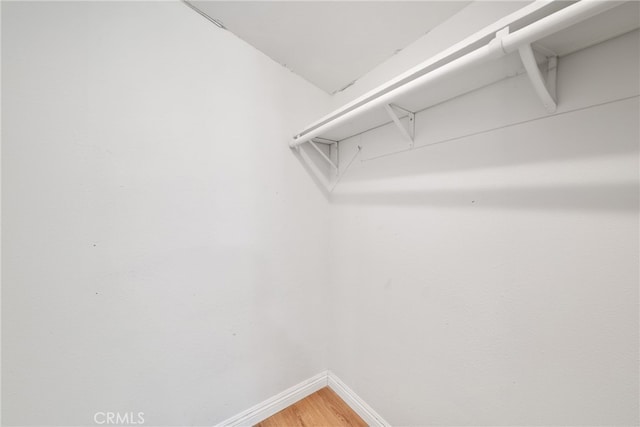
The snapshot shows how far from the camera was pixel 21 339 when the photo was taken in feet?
2.40

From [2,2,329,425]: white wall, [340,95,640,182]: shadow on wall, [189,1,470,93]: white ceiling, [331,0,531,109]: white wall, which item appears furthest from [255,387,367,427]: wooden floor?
[189,1,470,93]: white ceiling

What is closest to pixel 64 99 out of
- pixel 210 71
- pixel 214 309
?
pixel 210 71

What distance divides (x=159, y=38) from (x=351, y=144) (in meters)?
1.07

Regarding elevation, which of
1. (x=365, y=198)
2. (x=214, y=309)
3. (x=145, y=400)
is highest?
(x=365, y=198)

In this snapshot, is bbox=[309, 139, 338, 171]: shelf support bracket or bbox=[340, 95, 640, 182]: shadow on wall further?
bbox=[309, 139, 338, 171]: shelf support bracket

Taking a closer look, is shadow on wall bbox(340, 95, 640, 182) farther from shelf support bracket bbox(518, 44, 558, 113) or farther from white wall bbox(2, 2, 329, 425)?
white wall bbox(2, 2, 329, 425)

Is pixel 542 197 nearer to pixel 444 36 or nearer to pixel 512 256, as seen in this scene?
pixel 512 256

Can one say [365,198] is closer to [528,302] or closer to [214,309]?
[528,302]

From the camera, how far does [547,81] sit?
713mm

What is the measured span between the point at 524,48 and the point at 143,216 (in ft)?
4.54

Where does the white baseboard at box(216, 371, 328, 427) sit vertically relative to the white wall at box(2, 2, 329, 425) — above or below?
below

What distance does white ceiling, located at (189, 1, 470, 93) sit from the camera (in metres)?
0.98

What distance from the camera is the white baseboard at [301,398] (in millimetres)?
1201

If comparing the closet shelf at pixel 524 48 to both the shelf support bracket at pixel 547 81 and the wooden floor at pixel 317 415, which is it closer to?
the shelf support bracket at pixel 547 81
